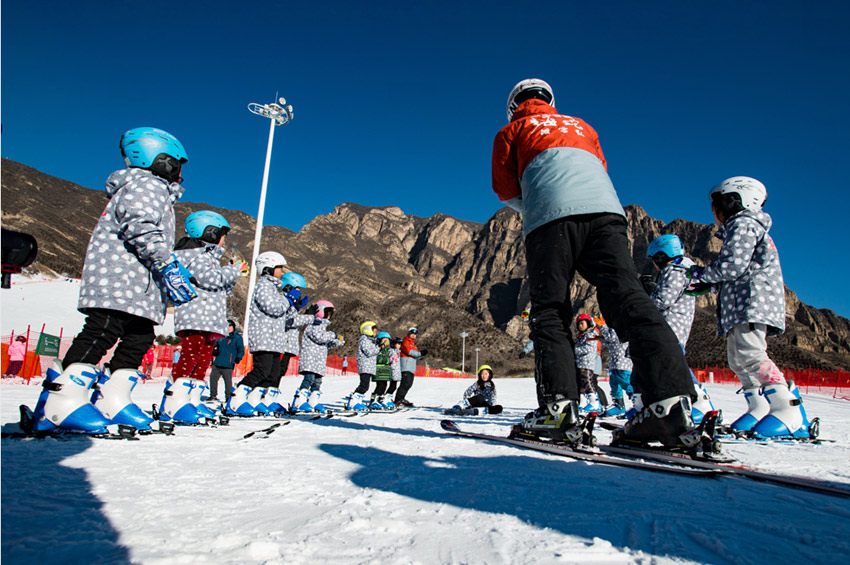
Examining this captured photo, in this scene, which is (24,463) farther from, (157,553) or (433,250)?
(433,250)

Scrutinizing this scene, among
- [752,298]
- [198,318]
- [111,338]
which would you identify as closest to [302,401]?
[198,318]

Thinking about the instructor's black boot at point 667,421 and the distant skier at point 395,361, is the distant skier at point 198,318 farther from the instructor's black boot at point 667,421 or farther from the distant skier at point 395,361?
the distant skier at point 395,361

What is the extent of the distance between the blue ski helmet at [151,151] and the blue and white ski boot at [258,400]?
8.71 feet

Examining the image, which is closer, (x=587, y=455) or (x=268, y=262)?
(x=587, y=455)

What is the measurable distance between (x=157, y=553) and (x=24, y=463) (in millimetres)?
1254

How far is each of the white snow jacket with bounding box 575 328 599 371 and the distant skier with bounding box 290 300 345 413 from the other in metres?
3.63

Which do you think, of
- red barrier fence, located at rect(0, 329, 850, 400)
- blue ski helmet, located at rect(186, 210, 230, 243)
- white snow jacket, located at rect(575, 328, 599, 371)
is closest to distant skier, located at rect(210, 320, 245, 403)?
red barrier fence, located at rect(0, 329, 850, 400)

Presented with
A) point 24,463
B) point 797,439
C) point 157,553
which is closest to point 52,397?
point 24,463

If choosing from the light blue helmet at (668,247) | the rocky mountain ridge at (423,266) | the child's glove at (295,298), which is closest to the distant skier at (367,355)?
the child's glove at (295,298)

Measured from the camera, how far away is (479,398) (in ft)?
23.1

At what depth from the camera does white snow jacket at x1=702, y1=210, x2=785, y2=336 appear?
3467mm

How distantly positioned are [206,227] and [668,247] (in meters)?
4.22

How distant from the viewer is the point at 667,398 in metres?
2.18

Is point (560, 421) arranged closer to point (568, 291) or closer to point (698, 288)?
point (568, 291)
